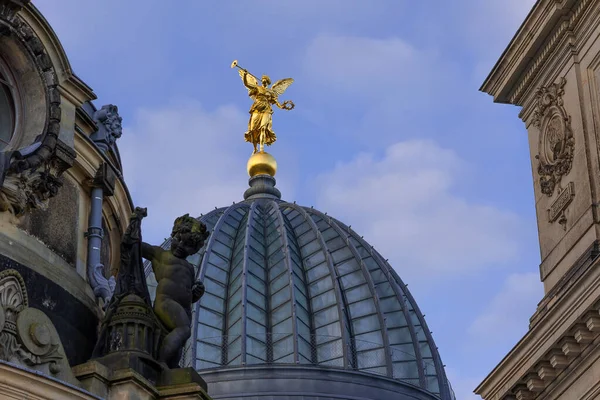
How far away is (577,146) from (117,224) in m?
9.83

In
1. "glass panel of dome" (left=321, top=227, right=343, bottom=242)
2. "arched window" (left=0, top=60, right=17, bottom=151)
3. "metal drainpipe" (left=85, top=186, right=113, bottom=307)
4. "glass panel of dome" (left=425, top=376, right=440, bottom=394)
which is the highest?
"glass panel of dome" (left=321, top=227, right=343, bottom=242)

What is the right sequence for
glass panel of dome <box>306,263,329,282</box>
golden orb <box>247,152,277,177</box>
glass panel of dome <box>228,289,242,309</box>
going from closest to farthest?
1. glass panel of dome <box>228,289,242,309</box>
2. glass panel of dome <box>306,263,329,282</box>
3. golden orb <box>247,152,277,177</box>

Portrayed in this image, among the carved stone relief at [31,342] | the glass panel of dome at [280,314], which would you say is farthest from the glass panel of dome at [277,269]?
the carved stone relief at [31,342]

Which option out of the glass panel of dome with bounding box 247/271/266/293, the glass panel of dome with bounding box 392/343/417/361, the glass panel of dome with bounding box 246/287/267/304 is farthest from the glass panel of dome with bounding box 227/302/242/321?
the glass panel of dome with bounding box 392/343/417/361

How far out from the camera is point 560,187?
28.2 m

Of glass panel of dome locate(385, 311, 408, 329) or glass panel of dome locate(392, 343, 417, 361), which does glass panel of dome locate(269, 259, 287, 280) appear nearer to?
glass panel of dome locate(385, 311, 408, 329)

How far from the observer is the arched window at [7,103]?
1827cm

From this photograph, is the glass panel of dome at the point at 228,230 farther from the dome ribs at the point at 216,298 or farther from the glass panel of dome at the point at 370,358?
the glass panel of dome at the point at 370,358

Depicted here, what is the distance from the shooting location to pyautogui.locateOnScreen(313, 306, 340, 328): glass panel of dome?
5894 centimetres

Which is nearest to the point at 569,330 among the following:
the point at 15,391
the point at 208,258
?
the point at 15,391

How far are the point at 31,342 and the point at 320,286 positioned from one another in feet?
149

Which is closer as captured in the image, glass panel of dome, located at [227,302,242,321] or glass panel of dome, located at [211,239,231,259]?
glass panel of dome, located at [227,302,242,321]

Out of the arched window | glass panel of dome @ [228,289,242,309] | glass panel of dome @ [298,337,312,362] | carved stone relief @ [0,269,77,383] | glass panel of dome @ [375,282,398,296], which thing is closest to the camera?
carved stone relief @ [0,269,77,383]

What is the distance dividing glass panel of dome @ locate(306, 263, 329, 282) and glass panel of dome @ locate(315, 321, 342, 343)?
315 cm
